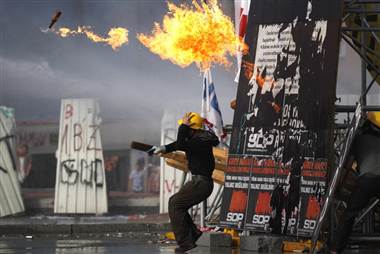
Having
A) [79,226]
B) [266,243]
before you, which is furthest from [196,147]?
[79,226]

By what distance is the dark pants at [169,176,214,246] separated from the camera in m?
9.73

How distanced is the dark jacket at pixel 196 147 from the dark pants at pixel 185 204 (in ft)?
0.40

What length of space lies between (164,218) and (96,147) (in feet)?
7.11

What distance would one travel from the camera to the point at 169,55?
1130 cm

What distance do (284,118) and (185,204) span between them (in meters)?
1.48

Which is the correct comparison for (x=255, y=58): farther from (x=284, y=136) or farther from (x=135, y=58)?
(x=135, y=58)

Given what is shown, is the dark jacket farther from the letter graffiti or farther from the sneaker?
the letter graffiti

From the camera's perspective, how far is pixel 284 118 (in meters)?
9.94

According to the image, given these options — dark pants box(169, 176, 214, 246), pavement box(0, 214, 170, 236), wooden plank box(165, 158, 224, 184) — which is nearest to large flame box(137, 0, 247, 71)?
wooden plank box(165, 158, 224, 184)

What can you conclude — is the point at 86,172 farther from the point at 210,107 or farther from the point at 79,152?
the point at 210,107

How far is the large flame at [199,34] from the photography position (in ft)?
36.0

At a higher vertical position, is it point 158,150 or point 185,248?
point 158,150

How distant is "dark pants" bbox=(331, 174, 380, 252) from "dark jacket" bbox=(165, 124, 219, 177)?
1667mm

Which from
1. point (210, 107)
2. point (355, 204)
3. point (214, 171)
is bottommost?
point (355, 204)
